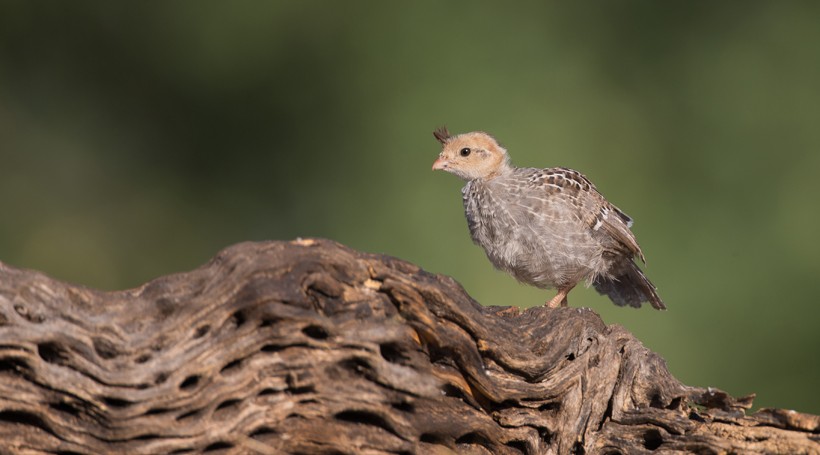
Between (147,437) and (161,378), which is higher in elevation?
(161,378)

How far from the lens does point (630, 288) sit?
6.10 metres

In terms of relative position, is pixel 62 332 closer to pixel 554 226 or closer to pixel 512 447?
pixel 512 447

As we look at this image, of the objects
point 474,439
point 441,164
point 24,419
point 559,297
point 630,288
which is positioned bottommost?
point 24,419

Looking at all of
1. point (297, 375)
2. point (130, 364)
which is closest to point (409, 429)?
point (297, 375)

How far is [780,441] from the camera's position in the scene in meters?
3.77

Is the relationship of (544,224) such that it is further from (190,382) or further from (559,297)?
(190,382)

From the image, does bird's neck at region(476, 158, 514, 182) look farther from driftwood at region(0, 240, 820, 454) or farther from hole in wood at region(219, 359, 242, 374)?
hole in wood at region(219, 359, 242, 374)

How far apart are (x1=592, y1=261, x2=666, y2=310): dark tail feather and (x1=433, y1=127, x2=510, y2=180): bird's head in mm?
983

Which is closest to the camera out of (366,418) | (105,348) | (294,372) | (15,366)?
(15,366)

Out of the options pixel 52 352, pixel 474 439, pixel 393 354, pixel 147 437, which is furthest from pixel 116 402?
pixel 474 439

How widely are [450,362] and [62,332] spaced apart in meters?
1.39

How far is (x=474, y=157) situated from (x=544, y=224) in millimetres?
744

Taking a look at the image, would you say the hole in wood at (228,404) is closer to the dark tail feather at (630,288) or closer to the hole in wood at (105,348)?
the hole in wood at (105,348)

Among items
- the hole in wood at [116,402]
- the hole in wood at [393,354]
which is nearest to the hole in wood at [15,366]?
the hole in wood at [116,402]
